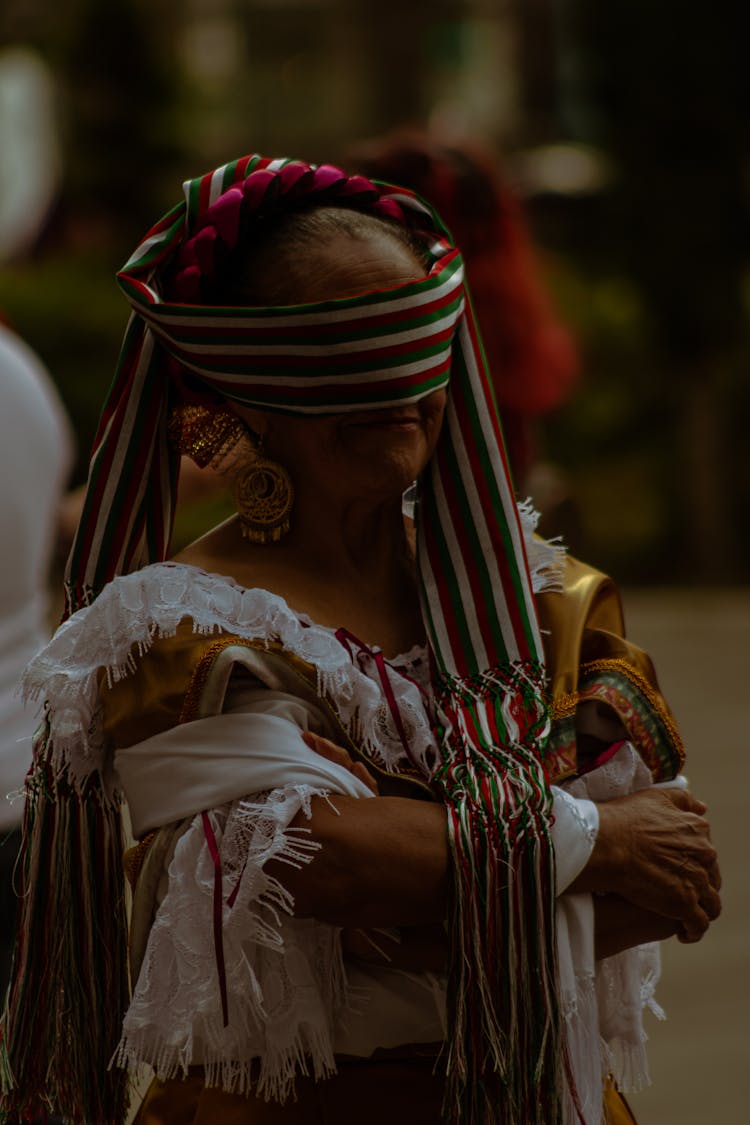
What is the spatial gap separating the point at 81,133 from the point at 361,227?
56.8ft

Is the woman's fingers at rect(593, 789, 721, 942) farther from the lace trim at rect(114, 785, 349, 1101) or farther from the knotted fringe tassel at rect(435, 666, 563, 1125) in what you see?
the lace trim at rect(114, 785, 349, 1101)

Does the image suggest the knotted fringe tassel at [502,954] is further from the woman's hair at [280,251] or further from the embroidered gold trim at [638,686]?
the woman's hair at [280,251]

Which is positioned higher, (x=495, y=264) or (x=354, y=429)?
(x=354, y=429)

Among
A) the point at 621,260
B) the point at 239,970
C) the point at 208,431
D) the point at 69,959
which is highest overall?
the point at 208,431

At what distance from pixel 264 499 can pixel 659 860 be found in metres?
0.65

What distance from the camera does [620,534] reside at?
14797mm

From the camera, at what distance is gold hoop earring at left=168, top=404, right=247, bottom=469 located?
2104 millimetres

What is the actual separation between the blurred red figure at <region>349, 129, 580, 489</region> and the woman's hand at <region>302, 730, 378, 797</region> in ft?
5.56

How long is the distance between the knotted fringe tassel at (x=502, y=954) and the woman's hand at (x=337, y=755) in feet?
0.31

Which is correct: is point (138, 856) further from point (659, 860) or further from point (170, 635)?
point (659, 860)

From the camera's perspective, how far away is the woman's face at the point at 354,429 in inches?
80.0

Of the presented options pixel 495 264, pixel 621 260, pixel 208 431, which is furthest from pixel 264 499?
pixel 621 260

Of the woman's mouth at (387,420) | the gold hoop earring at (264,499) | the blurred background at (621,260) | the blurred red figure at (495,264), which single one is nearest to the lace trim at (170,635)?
the gold hoop earring at (264,499)

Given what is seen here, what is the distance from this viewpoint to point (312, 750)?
6.55 feet
